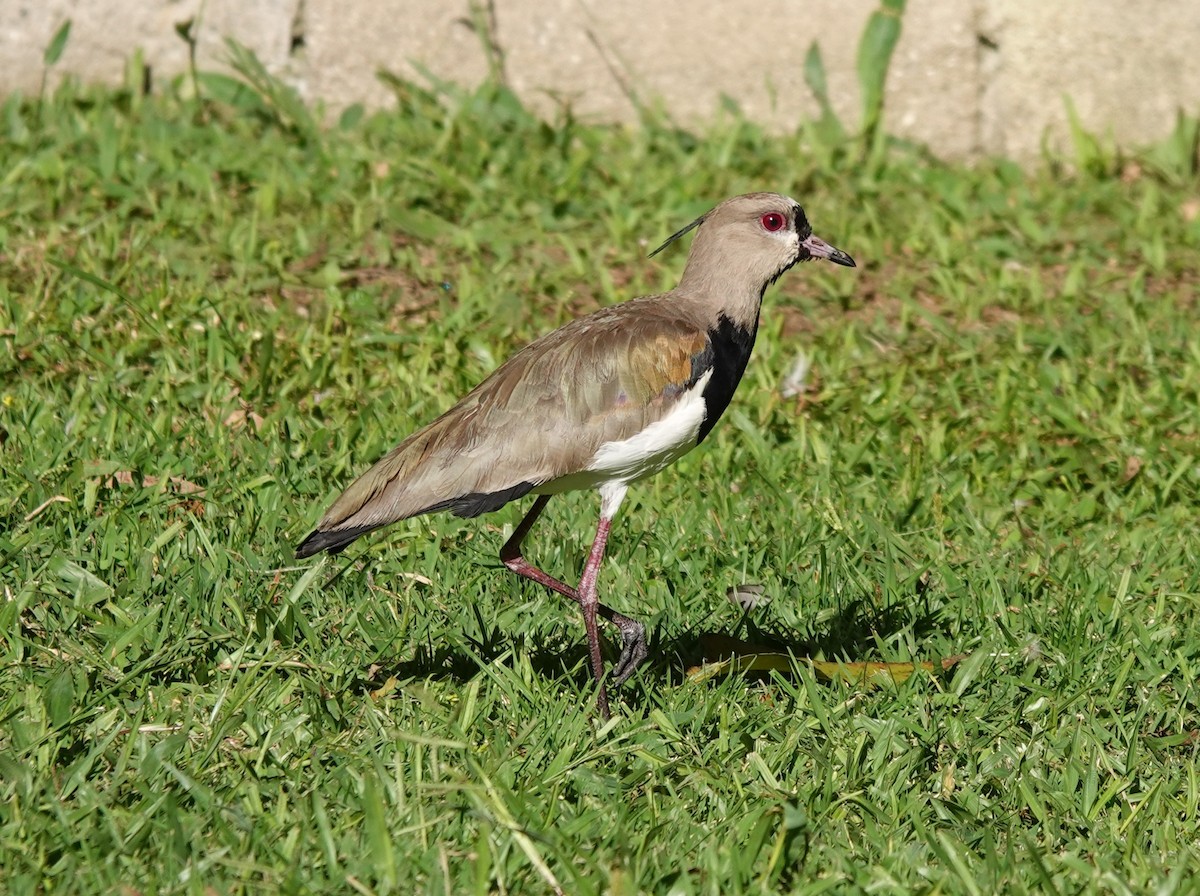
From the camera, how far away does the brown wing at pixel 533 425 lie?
4414 millimetres

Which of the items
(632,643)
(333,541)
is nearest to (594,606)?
(632,643)

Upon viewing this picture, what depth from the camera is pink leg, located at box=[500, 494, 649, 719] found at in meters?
4.58

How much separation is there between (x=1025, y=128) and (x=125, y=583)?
18.7ft

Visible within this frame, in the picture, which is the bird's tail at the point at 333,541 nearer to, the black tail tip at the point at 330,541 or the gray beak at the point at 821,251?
the black tail tip at the point at 330,541

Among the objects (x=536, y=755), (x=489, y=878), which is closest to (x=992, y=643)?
(x=536, y=755)

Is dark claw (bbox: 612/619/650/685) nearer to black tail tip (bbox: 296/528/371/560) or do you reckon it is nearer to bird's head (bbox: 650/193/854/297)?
black tail tip (bbox: 296/528/371/560)

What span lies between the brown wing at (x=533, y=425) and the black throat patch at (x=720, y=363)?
1.0 inches

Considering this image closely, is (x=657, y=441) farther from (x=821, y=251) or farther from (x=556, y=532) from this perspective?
(x=556, y=532)

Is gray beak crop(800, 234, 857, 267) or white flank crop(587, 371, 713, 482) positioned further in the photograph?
gray beak crop(800, 234, 857, 267)

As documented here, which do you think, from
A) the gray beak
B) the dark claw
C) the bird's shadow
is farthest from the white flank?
the gray beak

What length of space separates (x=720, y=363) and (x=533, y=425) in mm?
584

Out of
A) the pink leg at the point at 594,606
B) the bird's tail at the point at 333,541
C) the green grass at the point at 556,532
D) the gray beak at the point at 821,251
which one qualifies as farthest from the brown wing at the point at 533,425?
the gray beak at the point at 821,251

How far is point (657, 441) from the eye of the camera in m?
4.47

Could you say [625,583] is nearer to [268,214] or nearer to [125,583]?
[125,583]
